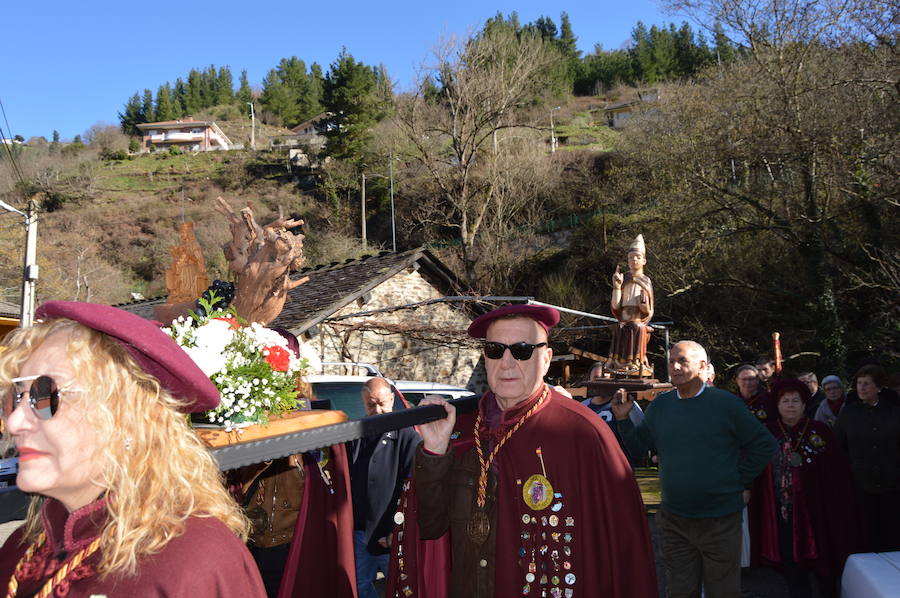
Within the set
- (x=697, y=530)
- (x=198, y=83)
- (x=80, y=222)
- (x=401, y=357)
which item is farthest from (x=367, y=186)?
(x=198, y=83)

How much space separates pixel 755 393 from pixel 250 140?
284 feet

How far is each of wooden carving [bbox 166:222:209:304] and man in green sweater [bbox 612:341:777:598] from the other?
256 centimetres

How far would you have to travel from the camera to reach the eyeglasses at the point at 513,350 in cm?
309

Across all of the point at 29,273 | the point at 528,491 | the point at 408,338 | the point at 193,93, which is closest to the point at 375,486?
the point at 528,491

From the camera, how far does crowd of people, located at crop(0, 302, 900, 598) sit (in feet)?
5.45

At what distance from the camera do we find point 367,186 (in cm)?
4584

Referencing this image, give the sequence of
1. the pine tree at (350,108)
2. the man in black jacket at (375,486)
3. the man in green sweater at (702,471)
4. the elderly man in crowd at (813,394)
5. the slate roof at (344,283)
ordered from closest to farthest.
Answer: the man in green sweater at (702,471) < the man in black jacket at (375,486) < the elderly man in crowd at (813,394) < the slate roof at (344,283) < the pine tree at (350,108)

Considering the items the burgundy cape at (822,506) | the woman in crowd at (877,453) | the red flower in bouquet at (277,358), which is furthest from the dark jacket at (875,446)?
the red flower in bouquet at (277,358)

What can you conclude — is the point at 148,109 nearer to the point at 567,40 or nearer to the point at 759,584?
the point at 567,40

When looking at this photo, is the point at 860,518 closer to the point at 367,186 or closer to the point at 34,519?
the point at 34,519

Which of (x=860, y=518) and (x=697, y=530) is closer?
(x=697, y=530)

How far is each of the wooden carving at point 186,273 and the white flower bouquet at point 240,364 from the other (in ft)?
1.68

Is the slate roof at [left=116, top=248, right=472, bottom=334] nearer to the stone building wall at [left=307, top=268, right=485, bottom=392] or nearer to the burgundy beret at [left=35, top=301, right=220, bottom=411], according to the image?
the stone building wall at [left=307, top=268, right=485, bottom=392]

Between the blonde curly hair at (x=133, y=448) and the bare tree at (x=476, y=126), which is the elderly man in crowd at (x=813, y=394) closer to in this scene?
the blonde curly hair at (x=133, y=448)
